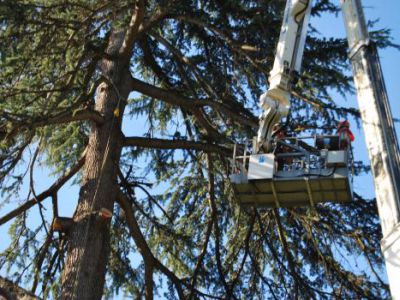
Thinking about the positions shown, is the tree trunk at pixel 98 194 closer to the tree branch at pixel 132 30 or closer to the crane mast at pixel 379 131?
the tree branch at pixel 132 30

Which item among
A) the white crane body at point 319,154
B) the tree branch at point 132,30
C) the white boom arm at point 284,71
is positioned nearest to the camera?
the white crane body at point 319,154

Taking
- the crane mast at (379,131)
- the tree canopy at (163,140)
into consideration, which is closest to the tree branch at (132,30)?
the tree canopy at (163,140)

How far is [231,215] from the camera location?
40.6 feet

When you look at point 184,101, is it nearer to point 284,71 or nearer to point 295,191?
point 284,71

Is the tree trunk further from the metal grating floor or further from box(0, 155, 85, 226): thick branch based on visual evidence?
the metal grating floor

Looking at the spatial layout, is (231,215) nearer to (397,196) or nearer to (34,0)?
(34,0)

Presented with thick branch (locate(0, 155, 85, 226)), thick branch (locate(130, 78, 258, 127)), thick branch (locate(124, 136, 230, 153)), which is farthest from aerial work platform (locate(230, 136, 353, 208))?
thick branch (locate(0, 155, 85, 226))

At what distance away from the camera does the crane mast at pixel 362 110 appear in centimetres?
506

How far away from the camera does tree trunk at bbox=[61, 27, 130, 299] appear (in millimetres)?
8688

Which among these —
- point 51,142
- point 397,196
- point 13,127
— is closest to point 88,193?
point 13,127

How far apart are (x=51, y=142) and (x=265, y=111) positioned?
4429mm

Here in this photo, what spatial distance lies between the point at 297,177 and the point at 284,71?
1.60m

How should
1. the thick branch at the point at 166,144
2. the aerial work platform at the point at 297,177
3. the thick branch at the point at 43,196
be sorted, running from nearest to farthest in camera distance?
the aerial work platform at the point at 297,177
the thick branch at the point at 43,196
the thick branch at the point at 166,144

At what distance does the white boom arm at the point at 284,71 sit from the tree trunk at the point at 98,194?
2.48 metres
